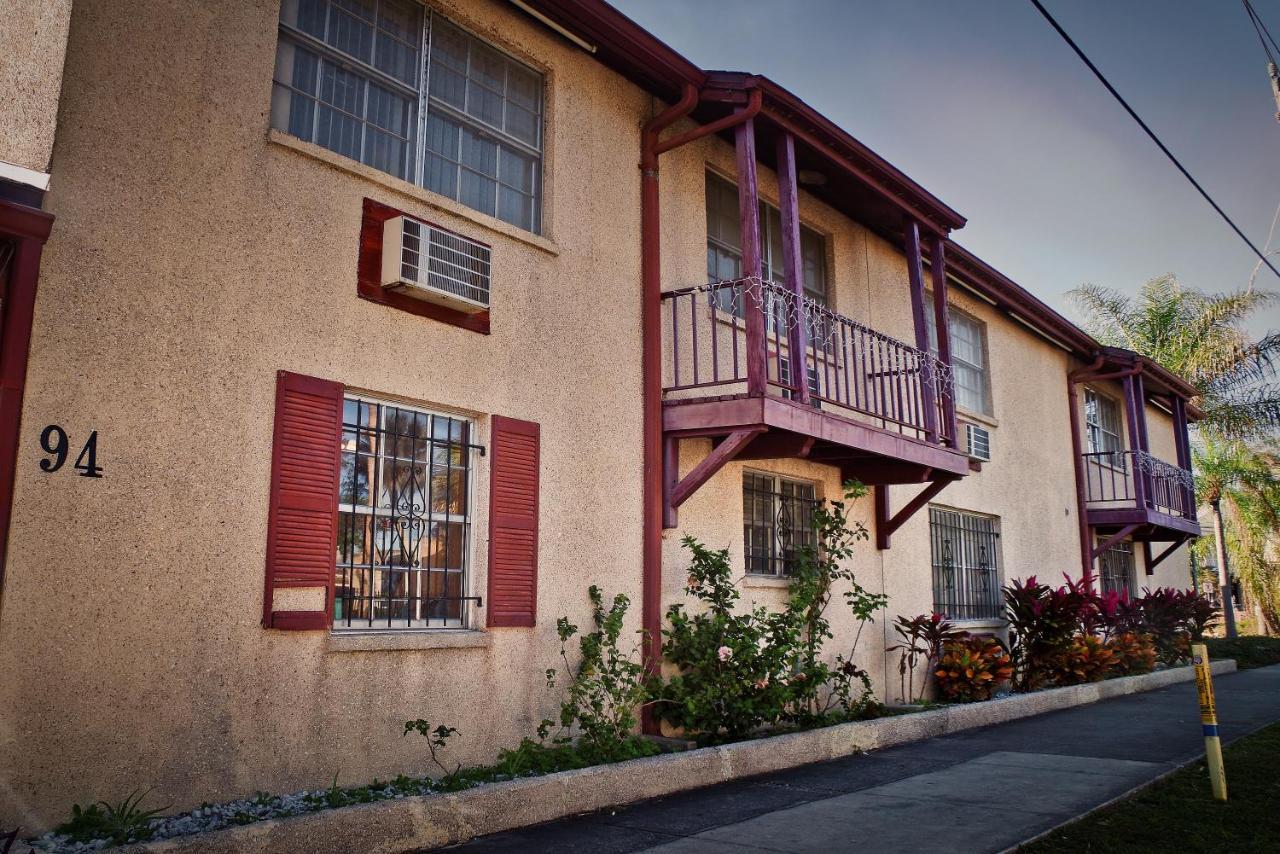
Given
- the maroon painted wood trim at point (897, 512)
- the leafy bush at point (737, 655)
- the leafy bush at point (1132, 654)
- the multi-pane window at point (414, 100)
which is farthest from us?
→ the leafy bush at point (1132, 654)

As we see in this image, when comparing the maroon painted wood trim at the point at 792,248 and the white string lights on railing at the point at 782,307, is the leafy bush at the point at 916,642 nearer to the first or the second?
the white string lights on railing at the point at 782,307

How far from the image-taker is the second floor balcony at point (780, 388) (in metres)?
8.02

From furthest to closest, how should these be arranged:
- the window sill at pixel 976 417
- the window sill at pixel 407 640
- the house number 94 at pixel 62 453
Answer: the window sill at pixel 976 417
the window sill at pixel 407 640
the house number 94 at pixel 62 453

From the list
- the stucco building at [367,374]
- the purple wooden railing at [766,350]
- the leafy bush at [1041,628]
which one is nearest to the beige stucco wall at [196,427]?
the stucco building at [367,374]

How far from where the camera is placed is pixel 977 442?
13438mm

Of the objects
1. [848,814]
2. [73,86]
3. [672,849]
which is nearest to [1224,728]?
[848,814]

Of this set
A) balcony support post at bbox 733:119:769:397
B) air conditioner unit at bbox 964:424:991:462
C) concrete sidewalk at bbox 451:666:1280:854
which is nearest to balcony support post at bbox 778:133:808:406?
balcony support post at bbox 733:119:769:397

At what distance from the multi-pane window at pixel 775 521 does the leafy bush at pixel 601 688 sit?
7.37 feet

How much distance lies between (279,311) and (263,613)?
1.73 meters

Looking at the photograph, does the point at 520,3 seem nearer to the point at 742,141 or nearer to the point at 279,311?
the point at 742,141

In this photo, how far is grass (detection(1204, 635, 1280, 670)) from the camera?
739 inches

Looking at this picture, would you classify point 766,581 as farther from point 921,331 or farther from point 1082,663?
point 1082,663

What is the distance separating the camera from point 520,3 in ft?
25.1

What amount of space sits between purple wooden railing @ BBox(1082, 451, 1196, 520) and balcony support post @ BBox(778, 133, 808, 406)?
9.24 metres
